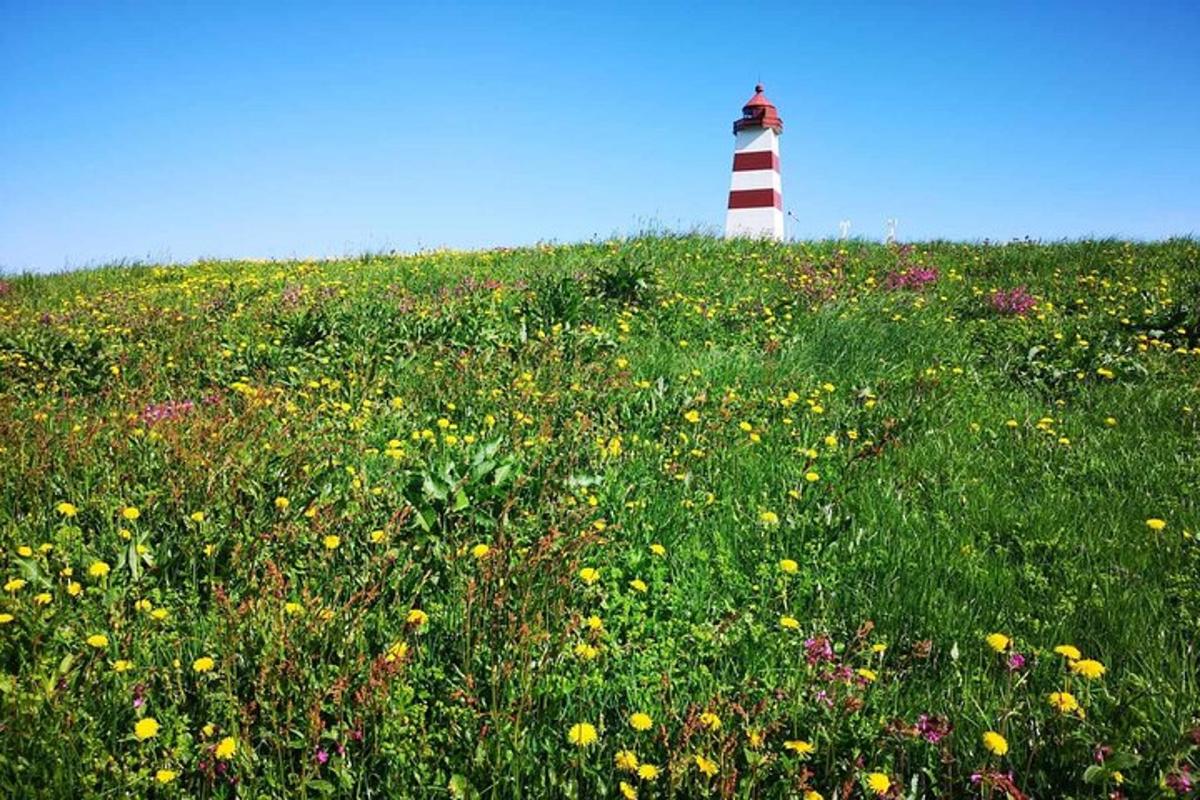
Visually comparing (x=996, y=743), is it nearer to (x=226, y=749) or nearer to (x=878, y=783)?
(x=878, y=783)

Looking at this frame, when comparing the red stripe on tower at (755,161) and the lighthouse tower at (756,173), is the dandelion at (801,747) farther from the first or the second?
the red stripe on tower at (755,161)

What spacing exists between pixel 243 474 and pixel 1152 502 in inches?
182

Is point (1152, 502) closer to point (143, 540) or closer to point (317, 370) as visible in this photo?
point (143, 540)

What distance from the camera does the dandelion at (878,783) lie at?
2.01 m

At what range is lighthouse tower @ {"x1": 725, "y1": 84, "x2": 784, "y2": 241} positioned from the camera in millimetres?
17109

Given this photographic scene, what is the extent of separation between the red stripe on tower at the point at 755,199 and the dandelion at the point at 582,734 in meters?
16.5

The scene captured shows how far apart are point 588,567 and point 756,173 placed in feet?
51.6

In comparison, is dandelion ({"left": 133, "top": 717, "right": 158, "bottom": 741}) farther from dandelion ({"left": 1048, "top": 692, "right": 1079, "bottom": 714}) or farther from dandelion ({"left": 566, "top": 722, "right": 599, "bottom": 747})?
dandelion ({"left": 1048, "top": 692, "right": 1079, "bottom": 714})

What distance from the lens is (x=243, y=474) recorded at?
337 cm

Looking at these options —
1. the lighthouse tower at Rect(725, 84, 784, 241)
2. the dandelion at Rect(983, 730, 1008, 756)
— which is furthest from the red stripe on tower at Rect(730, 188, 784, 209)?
the dandelion at Rect(983, 730, 1008, 756)

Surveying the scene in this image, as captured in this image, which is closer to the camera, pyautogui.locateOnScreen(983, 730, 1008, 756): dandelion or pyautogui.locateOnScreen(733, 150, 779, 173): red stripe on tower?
pyautogui.locateOnScreen(983, 730, 1008, 756): dandelion

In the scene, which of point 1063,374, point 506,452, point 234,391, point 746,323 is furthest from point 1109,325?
point 234,391

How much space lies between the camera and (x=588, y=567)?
10.6 ft

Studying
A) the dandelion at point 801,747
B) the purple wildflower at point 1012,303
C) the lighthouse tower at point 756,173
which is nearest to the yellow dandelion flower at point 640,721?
the dandelion at point 801,747
